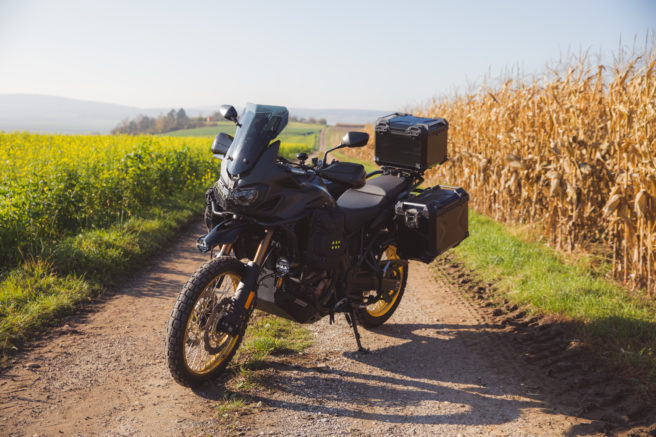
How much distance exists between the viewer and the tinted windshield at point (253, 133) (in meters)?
3.71

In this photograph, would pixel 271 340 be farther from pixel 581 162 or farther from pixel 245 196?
pixel 581 162

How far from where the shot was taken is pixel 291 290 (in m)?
4.06

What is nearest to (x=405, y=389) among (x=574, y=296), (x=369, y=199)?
(x=369, y=199)

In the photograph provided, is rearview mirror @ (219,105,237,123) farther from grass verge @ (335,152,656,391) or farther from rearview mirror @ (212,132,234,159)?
grass verge @ (335,152,656,391)

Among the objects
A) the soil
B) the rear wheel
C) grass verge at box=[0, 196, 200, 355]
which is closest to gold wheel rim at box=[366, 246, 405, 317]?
the rear wheel

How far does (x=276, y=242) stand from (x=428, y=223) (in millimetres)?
1659

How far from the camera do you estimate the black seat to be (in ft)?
15.4

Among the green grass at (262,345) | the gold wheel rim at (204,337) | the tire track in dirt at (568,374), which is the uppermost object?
→ the gold wheel rim at (204,337)

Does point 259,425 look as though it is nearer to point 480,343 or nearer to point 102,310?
point 480,343

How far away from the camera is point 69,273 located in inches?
A: 251

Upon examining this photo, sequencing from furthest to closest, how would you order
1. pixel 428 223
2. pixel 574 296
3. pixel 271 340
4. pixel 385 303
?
pixel 574 296 < pixel 385 303 < pixel 428 223 < pixel 271 340

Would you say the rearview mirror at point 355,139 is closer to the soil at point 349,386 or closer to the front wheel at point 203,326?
the front wheel at point 203,326

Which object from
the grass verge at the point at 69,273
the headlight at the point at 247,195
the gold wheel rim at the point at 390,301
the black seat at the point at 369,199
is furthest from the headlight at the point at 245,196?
the grass verge at the point at 69,273

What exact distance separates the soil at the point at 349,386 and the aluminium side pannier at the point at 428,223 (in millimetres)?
895
